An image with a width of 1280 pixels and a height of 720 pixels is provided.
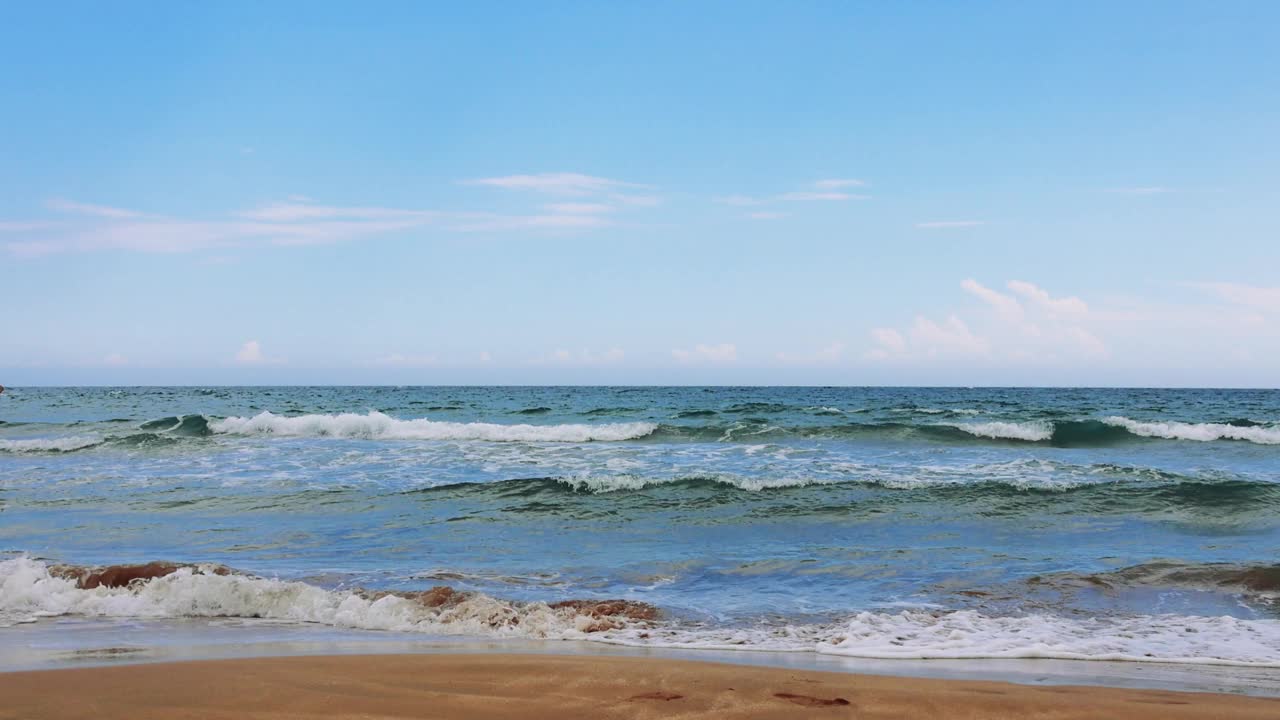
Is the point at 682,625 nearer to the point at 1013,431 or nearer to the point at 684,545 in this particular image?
the point at 684,545

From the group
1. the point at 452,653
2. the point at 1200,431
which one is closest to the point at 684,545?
the point at 452,653

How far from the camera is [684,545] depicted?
9.80 m

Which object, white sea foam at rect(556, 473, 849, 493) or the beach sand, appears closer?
the beach sand

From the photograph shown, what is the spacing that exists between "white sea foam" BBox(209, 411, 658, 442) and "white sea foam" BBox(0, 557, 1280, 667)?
18.3 metres

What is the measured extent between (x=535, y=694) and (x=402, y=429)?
24143 millimetres

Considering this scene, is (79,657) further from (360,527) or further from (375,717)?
(360,527)

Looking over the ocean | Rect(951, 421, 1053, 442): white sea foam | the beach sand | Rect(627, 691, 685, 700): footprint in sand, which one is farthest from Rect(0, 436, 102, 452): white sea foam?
Rect(951, 421, 1053, 442): white sea foam

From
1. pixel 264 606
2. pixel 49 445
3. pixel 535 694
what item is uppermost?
pixel 535 694

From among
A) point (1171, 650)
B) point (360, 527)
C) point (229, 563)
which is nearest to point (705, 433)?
point (360, 527)

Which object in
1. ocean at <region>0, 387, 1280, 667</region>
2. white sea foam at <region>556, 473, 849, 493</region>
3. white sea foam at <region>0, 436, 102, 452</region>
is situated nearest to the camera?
ocean at <region>0, 387, 1280, 667</region>

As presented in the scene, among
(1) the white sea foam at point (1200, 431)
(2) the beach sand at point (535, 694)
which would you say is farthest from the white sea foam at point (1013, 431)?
(2) the beach sand at point (535, 694)

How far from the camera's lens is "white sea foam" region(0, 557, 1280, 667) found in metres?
5.62

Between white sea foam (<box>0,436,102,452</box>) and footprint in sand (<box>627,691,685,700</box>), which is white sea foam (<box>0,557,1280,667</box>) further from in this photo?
white sea foam (<box>0,436,102,452</box>)

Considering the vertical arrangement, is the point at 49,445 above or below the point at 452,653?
below
